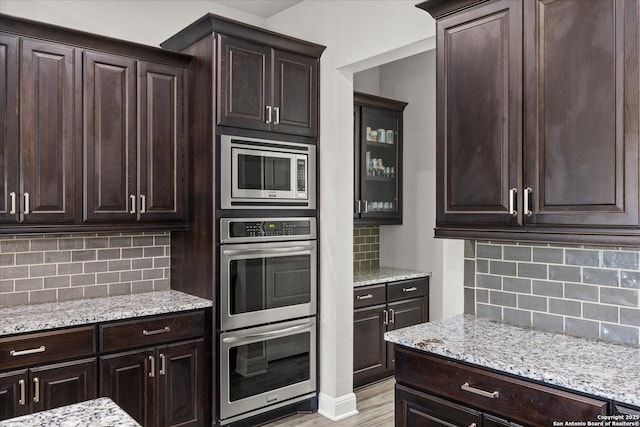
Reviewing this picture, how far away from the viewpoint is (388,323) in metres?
4.08

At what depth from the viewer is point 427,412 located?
2092 mm

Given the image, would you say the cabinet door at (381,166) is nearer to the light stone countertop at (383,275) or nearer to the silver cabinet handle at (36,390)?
the light stone countertop at (383,275)

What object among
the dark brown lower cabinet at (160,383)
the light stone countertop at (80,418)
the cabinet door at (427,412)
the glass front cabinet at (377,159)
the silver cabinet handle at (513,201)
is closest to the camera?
Answer: the light stone countertop at (80,418)

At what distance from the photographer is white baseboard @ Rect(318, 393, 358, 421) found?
3.39 meters

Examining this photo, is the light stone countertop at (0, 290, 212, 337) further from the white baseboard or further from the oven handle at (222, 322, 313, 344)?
the white baseboard

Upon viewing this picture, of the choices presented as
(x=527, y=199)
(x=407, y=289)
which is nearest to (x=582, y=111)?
(x=527, y=199)

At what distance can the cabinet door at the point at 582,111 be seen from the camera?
1735 mm

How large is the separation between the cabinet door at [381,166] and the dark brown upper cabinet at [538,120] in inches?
78.5

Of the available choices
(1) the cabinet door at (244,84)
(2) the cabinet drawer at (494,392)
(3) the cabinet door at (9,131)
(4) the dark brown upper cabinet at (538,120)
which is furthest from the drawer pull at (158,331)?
(4) the dark brown upper cabinet at (538,120)

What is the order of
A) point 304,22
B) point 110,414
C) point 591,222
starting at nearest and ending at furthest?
1. point 110,414
2. point 591,222
3. point 304,22

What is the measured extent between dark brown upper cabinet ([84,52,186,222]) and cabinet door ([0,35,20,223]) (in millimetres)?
352

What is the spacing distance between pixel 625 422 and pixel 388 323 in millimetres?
2596

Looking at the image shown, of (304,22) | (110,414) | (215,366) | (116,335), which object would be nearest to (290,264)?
(215,366)

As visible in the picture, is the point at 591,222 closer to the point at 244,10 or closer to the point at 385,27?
the point at 385,27
